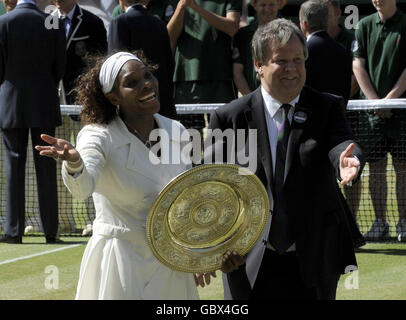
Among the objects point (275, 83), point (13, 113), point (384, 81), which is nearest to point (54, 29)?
point (13, 113)

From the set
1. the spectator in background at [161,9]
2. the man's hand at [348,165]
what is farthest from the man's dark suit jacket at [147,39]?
the man's hand at [348,165]

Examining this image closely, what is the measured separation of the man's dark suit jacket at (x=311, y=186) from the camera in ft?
15.3

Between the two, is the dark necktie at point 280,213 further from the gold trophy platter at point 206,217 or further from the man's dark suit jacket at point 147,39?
the man's dark suit jacket at point 147,39

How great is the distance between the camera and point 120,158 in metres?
4.41

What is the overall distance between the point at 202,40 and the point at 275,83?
511cm

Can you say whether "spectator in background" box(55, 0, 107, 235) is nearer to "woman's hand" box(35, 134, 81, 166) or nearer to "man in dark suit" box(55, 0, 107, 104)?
"man in dark suit" box(55, 0, 107, 104)

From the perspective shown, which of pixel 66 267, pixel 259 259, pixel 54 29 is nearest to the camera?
pixel 259 259

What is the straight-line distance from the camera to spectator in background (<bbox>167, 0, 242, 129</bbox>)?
9688 mm

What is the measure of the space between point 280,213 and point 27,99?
17.5ft

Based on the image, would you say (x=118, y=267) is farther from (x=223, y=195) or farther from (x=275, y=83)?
(x=275, y=83)

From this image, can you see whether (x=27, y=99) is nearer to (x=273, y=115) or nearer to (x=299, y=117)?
(x=273, y=115)

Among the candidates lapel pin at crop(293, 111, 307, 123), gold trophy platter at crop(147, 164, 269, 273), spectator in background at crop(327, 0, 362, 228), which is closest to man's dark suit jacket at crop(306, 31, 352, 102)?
spectator in background at crop(327, 0, 362, 228)

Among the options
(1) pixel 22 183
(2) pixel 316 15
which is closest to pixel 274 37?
(2) pixel 316 15
